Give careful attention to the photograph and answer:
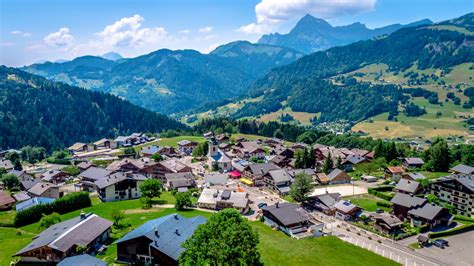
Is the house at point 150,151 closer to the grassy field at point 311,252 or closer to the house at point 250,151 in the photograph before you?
the house at point 250,151

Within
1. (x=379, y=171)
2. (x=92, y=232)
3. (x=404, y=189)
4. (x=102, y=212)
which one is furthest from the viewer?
(x=379, y=171)

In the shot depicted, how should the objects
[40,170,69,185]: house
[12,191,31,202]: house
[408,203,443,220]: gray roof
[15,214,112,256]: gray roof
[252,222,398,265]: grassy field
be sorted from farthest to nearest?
[40,170,69,185]: house, [12,191,31,202]: house, [408,203,443,220]: gray roof, [252,222,398,265]: grassy field, [15,214,112,256]: gray roof

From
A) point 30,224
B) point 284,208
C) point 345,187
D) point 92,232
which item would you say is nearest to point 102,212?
point 30,224

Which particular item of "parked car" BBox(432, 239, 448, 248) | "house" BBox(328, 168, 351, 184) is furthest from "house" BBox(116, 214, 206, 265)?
"house" BBox(328, 168, 351, 184)

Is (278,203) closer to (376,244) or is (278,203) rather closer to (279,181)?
(376,244)

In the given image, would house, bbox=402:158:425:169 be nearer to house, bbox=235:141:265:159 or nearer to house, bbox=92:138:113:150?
house, bbox=235:141:265:159

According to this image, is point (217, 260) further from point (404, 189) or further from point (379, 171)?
point (379, 171)
